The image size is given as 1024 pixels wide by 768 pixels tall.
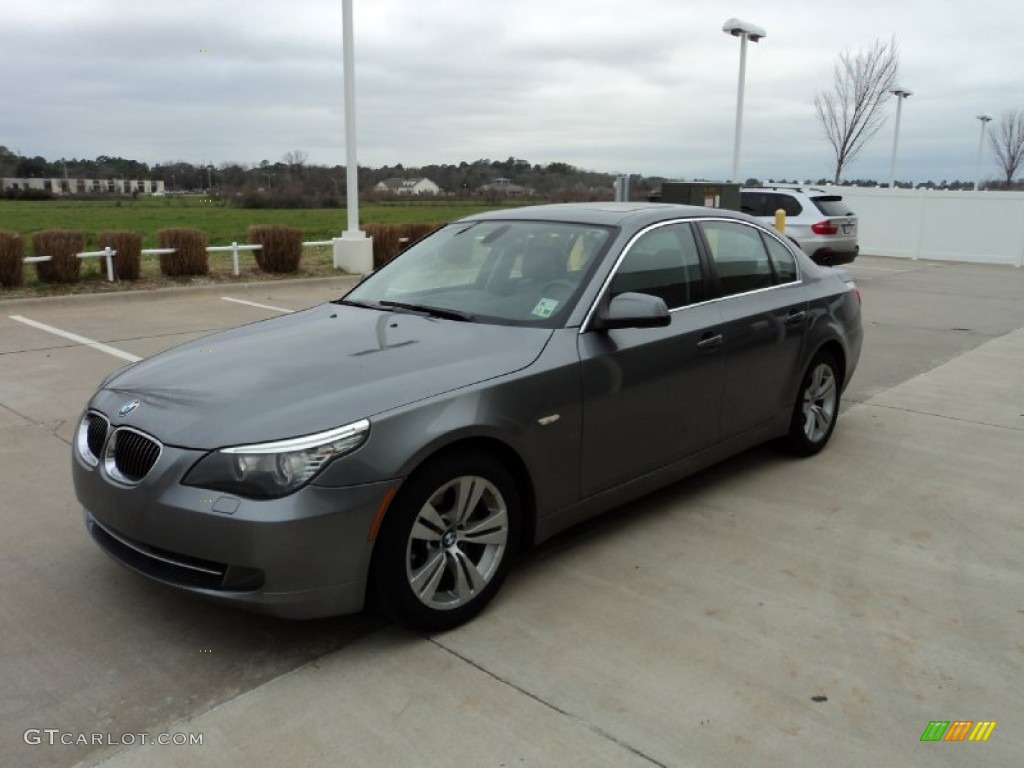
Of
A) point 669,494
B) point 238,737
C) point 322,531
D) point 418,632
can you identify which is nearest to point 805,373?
point 669,494

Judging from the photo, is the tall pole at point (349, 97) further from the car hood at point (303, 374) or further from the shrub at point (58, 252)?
the car hood at point (303, 374)

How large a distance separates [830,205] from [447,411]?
47.5 feet

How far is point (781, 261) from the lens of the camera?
5.34 metres

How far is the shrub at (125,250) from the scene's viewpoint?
41.6ft

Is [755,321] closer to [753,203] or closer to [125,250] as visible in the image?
[125,250]

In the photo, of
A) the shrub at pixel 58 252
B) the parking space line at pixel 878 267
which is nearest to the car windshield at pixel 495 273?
the shrub at pixel 58 252

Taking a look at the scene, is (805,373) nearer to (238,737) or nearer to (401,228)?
(238,737)

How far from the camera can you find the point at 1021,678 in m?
3.11

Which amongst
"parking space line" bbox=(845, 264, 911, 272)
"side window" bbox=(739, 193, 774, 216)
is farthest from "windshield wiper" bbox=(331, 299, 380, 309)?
"parking space line" bbox=(845, 264, 911, 272)

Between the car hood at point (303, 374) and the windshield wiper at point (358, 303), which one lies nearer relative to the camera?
the car hood at point (303, 374)

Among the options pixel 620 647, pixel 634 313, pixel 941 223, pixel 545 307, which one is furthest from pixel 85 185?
pixel 620 647

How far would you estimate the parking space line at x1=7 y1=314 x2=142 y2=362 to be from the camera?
27.0 ft

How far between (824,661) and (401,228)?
15.2 m

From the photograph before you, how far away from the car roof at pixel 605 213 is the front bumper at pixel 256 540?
2.12 meters
